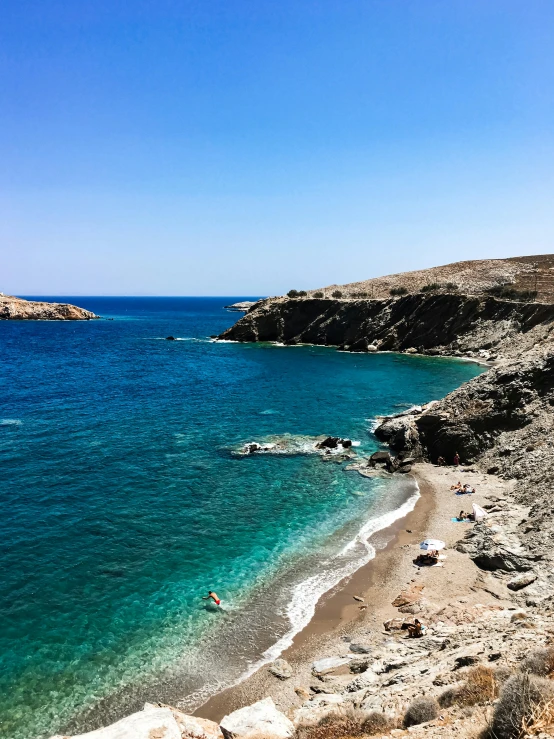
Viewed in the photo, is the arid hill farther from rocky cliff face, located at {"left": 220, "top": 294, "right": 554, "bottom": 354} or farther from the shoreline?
the shoreline

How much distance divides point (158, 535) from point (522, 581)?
18.7 meters

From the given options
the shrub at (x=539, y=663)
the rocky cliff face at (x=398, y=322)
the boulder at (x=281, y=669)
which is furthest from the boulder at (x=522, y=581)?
the rocky cliff face at (x=398, y=322)

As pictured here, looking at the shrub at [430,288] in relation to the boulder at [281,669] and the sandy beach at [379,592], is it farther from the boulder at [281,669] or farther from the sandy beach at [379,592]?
the boulder at [281,669]

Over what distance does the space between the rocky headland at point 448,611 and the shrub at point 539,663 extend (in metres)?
0.04

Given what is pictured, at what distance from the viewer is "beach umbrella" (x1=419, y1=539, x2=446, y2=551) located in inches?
1045

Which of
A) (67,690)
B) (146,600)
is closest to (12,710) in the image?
(67,690)

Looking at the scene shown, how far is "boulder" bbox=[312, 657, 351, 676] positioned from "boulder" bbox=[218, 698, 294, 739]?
4.26 metres

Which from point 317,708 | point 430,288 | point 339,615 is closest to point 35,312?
point 430,288

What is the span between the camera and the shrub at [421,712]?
11117 mm

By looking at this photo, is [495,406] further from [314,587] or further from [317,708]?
[317,708]

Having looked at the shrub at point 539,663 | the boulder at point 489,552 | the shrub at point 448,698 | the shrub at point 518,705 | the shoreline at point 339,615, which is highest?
the shrub at point 518,705

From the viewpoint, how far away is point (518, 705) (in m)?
8.97

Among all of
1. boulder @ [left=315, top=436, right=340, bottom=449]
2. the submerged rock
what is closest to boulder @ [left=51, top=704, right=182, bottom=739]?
the submerged rock

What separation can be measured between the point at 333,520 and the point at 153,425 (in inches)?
947
